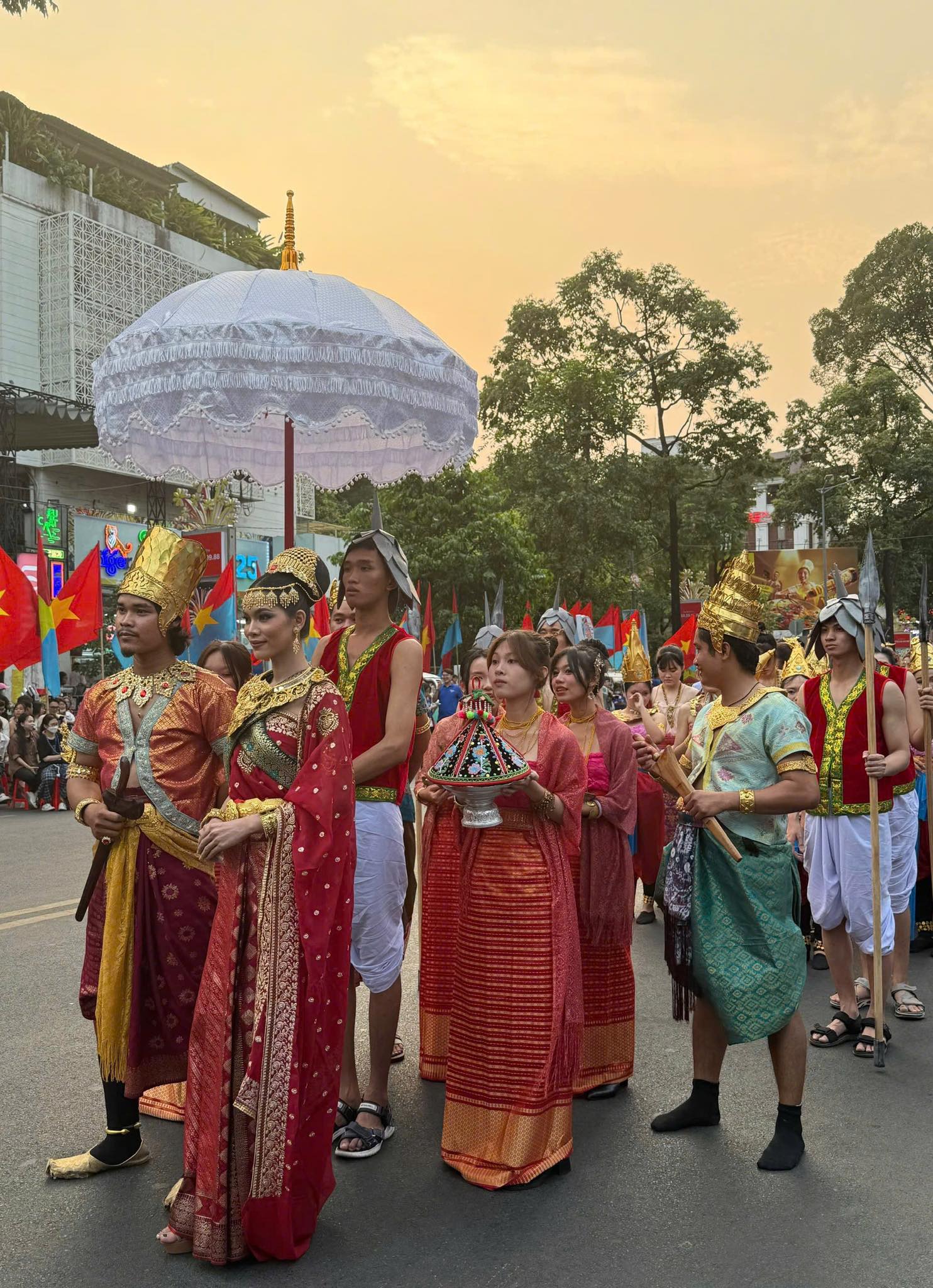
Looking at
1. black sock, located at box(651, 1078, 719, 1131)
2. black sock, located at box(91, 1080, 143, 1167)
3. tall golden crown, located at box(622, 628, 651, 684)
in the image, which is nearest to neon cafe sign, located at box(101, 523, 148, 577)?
tall golden crown, located at box(622, 628, 651, 684)

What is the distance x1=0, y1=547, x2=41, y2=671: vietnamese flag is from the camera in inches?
468

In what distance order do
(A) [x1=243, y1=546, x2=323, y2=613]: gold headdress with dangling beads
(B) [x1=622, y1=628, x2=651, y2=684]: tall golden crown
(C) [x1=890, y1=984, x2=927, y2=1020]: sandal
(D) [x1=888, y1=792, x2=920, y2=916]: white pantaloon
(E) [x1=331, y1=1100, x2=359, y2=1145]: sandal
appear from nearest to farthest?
(A) [x1=243, y1=546, x2=323, y2=613]: gold headdress with dangling beads, (E) [x1=331, y1=1100, x2=359, y2=1145]: sandal, (C) [x1=890, y1=984, x2=927, y2=1020]: sandal, (D) [x1=888, y1=792, x2=920, y2=916]: white pantaloon, (B) [x1=622, y1=628, x2=651, y2=684]: tall golden crown

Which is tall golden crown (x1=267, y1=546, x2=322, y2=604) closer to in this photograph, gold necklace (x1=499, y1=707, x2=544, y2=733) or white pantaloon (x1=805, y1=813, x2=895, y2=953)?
gold necklace (x1=499, y1=707, x2=544, y2=733)

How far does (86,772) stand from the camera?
4.07 m

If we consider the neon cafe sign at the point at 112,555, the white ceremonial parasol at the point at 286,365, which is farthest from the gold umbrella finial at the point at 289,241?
the neon cafe sign at the point at 112,555

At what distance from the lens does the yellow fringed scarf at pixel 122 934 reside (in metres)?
3.84

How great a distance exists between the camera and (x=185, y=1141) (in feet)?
10.8

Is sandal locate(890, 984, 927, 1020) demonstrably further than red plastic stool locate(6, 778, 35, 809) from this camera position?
No

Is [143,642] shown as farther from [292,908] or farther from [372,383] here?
[372,383]

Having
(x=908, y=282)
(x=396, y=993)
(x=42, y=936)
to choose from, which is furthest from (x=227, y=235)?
(x=396, y=993)

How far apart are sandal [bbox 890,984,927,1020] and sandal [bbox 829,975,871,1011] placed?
135mm

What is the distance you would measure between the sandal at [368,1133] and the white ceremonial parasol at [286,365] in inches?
93.6

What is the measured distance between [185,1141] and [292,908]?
732 millimetres

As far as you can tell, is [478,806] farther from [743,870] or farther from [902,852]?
[902,852]
